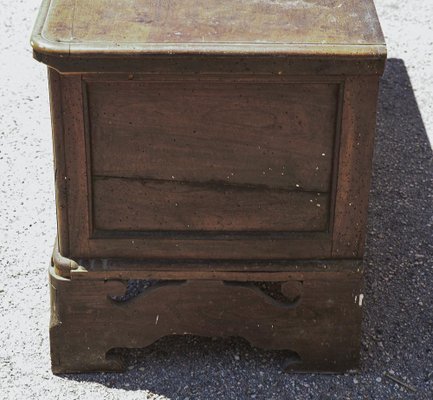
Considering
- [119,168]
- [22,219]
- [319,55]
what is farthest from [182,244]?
[22,219]

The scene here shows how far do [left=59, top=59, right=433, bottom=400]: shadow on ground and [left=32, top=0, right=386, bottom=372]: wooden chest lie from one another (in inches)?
2.9

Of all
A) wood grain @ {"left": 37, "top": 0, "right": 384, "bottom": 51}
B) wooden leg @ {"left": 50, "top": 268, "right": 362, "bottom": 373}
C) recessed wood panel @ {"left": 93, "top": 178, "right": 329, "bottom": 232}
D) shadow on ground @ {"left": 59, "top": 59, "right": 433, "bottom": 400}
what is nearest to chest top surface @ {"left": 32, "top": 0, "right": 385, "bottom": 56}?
wood grain @ {"left": 37, "top": 0, "right": 384, "bottom": 51}

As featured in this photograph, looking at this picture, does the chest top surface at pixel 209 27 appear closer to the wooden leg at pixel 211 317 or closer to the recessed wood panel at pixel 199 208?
the recessed wood panel at pixel 199 208

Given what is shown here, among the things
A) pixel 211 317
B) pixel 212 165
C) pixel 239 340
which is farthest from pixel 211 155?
pixel 239 340

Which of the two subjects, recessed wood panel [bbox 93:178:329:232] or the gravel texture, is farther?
the gravel texture

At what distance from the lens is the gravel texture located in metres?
2.67

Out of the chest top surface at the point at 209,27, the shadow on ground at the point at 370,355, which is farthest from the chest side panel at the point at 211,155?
the shadow on ground at the point at 370,355

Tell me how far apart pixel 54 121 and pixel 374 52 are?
0.81m

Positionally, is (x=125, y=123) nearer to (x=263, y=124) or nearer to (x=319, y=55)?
(x=263, y=124)

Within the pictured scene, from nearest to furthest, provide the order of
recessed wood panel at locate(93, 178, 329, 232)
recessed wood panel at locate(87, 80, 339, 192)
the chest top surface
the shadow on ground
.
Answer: the chest top surface → recessed wood panel at locate(87, 80, 339, 192) → recessed wood panel at locate(93, 178, 329, 232) → the shadow on ground

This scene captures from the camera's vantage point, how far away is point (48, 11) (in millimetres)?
2438

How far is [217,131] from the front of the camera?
2.41 metres

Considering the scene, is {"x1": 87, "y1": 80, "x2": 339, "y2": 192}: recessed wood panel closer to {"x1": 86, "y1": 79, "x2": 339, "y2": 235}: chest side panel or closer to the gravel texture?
{"x1": 86, "y1": 79, "x2": 339, "y2": 235}: chest side panel

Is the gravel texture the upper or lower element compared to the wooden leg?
lower
